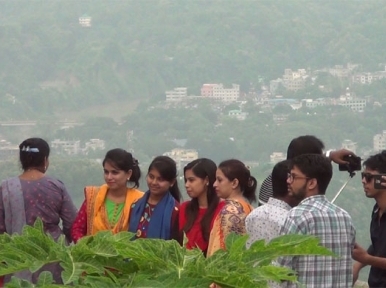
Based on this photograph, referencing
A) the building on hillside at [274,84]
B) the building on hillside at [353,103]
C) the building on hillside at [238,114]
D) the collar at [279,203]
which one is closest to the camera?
the collar at [279,203]

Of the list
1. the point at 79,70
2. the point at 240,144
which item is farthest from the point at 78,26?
the point at 240,144

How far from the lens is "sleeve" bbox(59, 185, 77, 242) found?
4.48 meters

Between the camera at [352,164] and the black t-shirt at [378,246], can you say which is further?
the camera at [352,164]

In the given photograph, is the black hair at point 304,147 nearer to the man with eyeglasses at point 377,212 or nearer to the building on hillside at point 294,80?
the man with eyeglasses at point 377,212

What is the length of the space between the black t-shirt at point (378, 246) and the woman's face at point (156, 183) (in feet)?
3.25

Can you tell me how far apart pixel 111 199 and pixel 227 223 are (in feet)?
2.82

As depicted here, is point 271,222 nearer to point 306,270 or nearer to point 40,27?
point 306,270

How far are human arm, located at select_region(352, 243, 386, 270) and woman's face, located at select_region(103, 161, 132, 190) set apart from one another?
4.05 feet

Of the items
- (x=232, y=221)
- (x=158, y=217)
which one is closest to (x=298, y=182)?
(x=232, y=221)

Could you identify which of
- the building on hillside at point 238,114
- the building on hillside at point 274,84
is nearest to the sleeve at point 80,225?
the building on hillside at point 238,114

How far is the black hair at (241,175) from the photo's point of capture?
4.07 meters

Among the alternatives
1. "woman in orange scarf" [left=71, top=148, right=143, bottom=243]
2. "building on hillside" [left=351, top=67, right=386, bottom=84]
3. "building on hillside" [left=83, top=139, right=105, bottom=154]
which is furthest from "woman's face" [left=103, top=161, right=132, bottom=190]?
"building on hillside" [left=351, top=67, right=386, bottom=84]

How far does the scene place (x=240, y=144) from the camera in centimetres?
1759

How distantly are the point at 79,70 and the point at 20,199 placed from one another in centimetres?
2794
